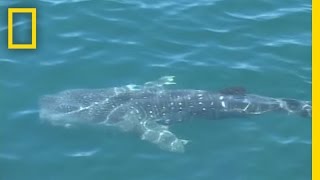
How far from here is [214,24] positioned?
1104 inches

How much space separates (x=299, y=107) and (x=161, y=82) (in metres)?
5.04

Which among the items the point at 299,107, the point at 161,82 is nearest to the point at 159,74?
the point at 161,82

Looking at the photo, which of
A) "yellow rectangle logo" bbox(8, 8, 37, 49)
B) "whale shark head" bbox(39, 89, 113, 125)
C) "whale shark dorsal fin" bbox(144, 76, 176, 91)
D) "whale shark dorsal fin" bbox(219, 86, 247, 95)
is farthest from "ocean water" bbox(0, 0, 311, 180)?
"whale shark dorsal fin" bbox(219, 86, 247, 95)

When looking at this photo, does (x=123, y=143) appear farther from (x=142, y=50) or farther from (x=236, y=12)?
(x=236, y=12)

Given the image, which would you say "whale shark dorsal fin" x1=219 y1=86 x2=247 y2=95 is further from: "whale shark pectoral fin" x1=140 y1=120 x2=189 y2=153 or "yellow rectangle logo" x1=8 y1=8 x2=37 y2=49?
"yellow rectangle logo" x1=8 y1=8 x2=37 y2=49

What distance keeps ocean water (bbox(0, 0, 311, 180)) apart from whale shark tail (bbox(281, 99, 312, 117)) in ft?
0.84

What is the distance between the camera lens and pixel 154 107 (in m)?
22.8

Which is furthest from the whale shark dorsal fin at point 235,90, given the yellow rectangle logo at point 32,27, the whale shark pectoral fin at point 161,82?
the yellow rectangle logo at point 32,27

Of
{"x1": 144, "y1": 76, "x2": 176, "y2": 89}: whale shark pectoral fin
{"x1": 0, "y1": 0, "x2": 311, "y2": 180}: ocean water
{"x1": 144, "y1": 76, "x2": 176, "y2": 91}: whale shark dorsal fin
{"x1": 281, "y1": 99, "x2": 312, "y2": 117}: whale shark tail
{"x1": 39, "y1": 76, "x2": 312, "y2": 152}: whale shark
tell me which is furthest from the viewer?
Answer: {"x1": 144, "y1": 76, "x2": 176, "y2": 89}: whale shark pectoral fin

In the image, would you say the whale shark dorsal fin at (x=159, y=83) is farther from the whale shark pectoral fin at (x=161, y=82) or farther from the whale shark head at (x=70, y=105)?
the whale shark head at (x=70, y=105)

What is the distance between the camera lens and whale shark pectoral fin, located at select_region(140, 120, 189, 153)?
21.8 metres

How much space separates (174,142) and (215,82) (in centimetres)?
377

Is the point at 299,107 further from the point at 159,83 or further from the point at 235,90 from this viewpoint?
the point at 159,83

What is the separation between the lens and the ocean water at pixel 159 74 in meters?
21.3
